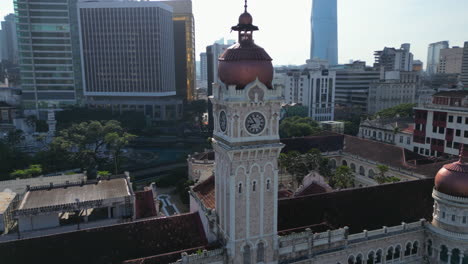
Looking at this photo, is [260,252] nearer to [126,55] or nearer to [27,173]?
[27,173]

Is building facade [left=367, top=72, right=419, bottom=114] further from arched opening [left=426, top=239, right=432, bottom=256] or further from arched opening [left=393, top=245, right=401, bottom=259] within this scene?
arched opening [left=393, top=245, right=401, bottom=259]

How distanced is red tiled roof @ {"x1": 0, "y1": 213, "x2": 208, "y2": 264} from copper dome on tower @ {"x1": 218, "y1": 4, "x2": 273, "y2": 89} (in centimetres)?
1467

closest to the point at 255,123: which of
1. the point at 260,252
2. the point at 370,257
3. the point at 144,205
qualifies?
the point at 260,252

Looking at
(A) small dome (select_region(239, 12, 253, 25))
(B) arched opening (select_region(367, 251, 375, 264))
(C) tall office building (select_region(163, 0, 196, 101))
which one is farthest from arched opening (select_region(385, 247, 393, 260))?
(C) tall office building (select_region(163, 0, 196, 101))

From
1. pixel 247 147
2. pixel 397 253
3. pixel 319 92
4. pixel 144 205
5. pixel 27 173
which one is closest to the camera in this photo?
pixel 247 147

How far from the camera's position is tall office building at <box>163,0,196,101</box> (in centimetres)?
17688

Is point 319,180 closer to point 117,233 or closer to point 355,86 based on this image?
point 117,233

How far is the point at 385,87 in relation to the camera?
166000 millimetres

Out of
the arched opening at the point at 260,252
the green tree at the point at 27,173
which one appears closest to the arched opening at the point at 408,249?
the arched opening at the point at 260,252

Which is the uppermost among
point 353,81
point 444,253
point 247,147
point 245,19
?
point 245,19

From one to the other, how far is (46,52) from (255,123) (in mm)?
136299

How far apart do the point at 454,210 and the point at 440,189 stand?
2285 mm

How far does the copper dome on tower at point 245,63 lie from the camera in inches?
1077

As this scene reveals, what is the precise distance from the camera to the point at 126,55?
147m
